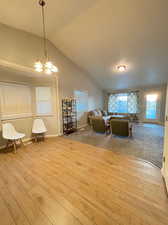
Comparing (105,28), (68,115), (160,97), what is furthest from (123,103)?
(105,28)

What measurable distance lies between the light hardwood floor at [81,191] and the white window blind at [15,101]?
152 centimetres

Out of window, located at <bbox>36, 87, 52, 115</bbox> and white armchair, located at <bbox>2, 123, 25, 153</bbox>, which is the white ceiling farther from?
white armchair, located at <bbox>2, 123, 25, 153</bbox>

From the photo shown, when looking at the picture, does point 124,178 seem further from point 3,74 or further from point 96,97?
point 96,97

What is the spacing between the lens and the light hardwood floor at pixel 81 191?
4.03 ft

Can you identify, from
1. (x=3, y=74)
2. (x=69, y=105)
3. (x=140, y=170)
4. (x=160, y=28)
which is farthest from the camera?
(x=69, y=105)

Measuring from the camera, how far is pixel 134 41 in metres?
3.41

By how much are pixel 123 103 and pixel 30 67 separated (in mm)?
6265

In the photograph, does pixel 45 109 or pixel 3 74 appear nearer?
pixel 3 74

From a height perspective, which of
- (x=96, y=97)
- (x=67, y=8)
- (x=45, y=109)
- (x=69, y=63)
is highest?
(x=67, y=8)

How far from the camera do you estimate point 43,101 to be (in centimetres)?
412

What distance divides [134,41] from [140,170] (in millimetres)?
3927

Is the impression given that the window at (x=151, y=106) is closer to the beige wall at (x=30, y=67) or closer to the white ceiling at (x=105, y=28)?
the white ceiling at (x=105, y=28)

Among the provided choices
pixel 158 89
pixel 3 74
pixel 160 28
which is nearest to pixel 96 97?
pixel 158 89

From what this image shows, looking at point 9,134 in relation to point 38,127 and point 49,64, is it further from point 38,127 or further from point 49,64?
point 49,64
